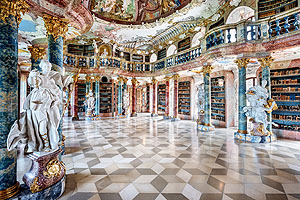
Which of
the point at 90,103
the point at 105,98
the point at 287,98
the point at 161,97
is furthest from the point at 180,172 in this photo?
the point at 161,97

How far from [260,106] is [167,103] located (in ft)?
23.9

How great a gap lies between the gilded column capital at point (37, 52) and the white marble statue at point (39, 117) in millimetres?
3542

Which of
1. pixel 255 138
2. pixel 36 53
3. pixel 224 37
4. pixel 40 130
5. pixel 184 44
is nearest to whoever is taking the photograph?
pixel 40 130

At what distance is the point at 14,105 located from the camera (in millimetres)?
2230

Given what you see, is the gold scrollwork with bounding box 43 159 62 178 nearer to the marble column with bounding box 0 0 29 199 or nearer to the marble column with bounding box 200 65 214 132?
the marble column with bounding box 0 0 29 199

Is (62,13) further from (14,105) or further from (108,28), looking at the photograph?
(108,28)

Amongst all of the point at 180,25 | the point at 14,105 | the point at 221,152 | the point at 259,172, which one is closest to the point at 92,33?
the point at 180,25

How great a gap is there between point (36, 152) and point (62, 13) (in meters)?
2.99

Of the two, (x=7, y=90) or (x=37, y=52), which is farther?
(x=37, y=52)

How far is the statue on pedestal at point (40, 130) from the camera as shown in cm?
215

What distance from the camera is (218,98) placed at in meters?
9.62

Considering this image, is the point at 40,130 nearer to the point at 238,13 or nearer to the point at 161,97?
the point at 238,13

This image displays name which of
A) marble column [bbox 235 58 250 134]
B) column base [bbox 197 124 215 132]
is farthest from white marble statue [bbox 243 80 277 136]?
column base [bbox 197 124 215 132]

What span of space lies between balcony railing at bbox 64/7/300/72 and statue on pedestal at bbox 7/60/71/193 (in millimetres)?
6456
